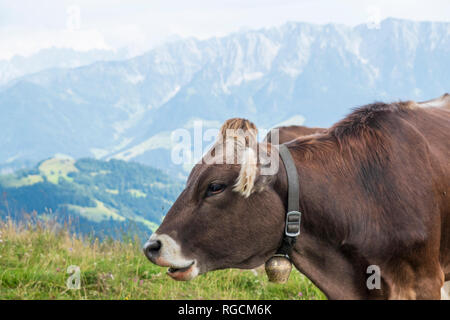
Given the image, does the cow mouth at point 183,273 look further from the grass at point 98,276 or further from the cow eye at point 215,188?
the grass at point 98,276

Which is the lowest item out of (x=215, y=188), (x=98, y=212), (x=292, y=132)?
(x=98, y=212)

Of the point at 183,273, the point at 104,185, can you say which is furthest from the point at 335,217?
the point at 104,185

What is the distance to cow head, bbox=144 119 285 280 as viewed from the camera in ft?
11.3

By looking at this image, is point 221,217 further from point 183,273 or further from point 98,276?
point 98,276

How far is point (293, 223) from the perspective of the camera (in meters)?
3.48

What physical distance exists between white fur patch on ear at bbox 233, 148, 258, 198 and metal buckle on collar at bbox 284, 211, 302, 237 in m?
0.36

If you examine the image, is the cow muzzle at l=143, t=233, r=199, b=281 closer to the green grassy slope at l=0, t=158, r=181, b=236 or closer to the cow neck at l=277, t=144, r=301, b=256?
the cow neck at l=277, t=144, r=301, b=256

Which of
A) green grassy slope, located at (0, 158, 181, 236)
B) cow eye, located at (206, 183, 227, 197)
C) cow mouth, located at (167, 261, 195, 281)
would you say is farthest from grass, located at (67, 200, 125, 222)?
cow eye, located at (206, 183, 227, 197)

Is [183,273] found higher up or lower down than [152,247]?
lower down

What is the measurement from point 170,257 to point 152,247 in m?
0.15

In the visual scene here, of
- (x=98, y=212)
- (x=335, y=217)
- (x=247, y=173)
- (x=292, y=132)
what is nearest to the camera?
(x=247, y=173)
